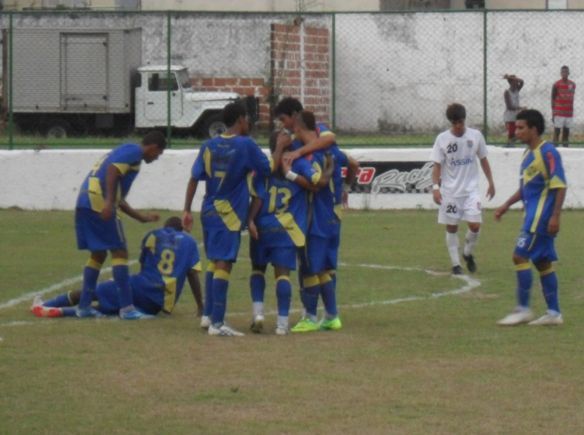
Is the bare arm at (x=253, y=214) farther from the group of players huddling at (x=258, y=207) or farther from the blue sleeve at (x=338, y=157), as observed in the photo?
the blue sleeve at (x=338, y=157)

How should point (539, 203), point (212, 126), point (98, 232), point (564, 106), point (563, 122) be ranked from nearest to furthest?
1. point (539, 203)
2. point (98, 232)
3. point (563, 122)
4. point (564, 106)
5. point (212, 126)

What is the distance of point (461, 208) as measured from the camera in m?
15.4

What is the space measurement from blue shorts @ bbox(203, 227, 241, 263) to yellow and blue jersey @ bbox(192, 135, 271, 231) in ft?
0.14

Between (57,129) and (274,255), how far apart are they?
1996cm

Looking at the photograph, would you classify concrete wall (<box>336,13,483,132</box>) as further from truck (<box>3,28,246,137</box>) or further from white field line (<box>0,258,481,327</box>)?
white field line (<box>0,258,481,327</box>)

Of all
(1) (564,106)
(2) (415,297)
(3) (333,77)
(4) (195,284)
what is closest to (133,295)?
(4) (195,284)

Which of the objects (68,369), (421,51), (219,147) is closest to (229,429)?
(68,369)

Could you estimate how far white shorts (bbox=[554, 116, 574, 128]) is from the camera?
85.7 feet

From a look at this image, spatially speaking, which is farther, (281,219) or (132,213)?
(132,213)

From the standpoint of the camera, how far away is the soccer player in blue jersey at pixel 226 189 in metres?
11.0

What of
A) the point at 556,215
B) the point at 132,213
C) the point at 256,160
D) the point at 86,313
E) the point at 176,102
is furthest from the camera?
the point at 176,102

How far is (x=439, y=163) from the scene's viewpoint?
15.5 meters

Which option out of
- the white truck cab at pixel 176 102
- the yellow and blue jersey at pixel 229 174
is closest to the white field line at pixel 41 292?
the yellow and blue jersey at pixel 229 174

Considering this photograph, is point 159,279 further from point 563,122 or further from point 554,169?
point 563,122
